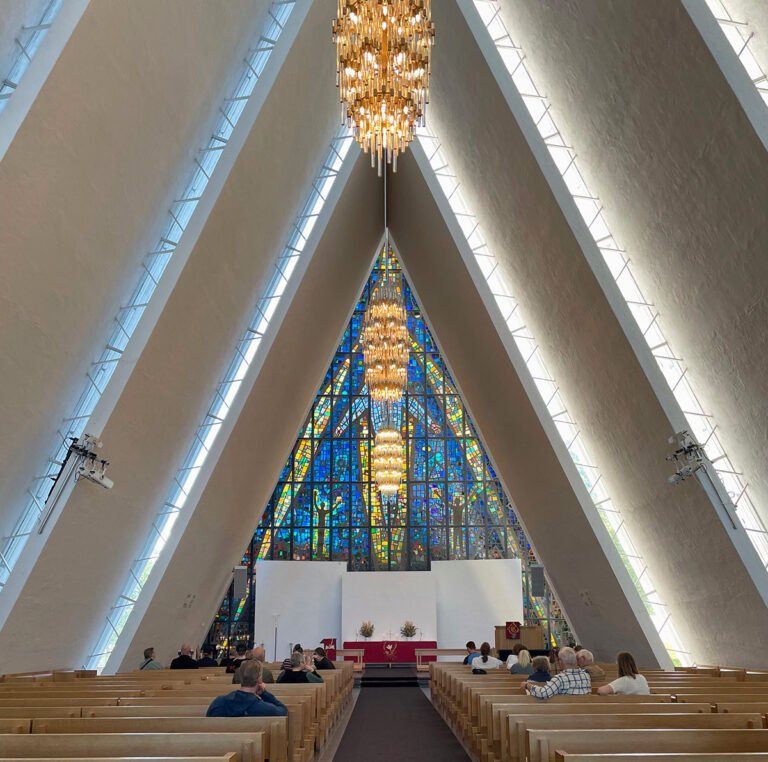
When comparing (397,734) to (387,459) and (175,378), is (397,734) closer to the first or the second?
(175,378)

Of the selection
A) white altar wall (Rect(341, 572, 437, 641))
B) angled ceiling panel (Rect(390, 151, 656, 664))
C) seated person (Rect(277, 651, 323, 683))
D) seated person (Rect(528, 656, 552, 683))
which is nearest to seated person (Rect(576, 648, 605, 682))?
seated person (Rect(528, 656, 552, 683))

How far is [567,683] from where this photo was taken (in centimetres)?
675

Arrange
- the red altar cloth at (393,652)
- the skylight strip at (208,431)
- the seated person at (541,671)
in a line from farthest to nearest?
1. the red altar cloth at (393,652)
2. the skylight strip at (208,431)
3. the seated person at (541,671)

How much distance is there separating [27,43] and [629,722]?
7.12m

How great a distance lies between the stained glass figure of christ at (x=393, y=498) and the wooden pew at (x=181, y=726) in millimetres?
18449

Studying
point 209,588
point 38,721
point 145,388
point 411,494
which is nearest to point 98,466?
point 145,388

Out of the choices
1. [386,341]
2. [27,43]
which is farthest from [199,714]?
[386,341]

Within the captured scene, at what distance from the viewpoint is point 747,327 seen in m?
7.80

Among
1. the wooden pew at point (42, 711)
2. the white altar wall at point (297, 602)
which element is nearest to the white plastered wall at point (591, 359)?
the wooden pew at point (42, 711)

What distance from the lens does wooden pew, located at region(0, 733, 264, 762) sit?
3.98 m

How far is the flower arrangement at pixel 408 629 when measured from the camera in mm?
20547

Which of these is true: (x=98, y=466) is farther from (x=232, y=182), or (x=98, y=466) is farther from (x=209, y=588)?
(x=209, y=588)

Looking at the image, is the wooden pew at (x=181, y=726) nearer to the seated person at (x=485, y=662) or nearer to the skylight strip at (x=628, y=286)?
the skylight strip at (x=628, y=286)

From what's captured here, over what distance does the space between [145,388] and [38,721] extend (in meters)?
5.75
